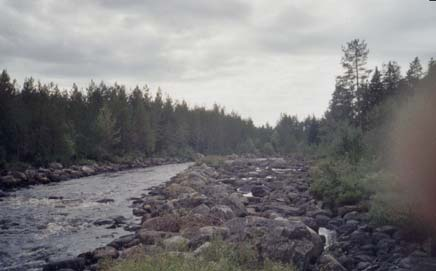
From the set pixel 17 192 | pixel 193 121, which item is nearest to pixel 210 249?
pixel 17 192

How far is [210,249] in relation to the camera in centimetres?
865

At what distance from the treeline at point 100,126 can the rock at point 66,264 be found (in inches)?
1083

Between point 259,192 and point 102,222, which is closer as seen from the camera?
point 102,222

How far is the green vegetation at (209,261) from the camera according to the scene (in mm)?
7152

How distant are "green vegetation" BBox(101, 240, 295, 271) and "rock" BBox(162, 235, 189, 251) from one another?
91 centimetres

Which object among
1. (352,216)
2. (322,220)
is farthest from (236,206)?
(352,216)

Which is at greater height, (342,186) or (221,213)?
(342,186)

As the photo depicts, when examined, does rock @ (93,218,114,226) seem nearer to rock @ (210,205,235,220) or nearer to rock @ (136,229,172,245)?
rock @ (136,229,172,245)

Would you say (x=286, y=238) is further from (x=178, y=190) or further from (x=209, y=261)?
(x=178, y=190)

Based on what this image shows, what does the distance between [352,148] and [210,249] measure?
70.0 feet

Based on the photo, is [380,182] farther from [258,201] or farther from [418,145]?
[258,201]

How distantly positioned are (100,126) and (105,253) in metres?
40.2

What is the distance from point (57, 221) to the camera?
15.5 meters

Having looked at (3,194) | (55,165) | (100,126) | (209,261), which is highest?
(100,126)
